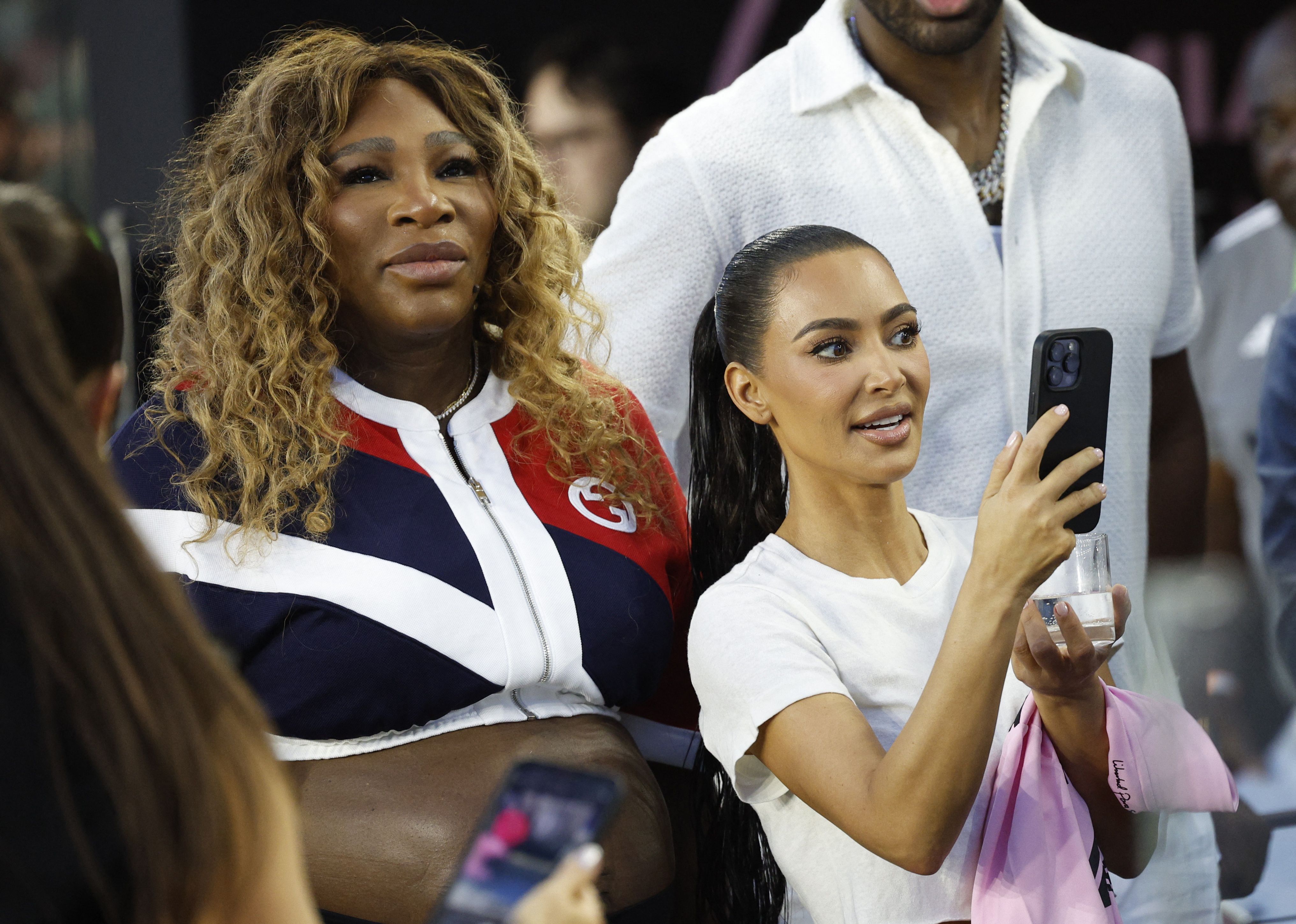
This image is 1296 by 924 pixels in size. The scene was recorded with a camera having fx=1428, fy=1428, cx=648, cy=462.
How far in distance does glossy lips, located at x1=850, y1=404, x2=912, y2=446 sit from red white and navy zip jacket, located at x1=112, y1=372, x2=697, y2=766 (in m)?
0.38

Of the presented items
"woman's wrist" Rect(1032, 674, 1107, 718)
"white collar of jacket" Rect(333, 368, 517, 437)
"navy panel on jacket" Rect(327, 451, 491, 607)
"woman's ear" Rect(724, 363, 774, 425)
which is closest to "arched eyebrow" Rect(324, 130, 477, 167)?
"white collar of jacket" Rect(333, 368, 517, 437)

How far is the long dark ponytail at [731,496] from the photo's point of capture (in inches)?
A: 66.6

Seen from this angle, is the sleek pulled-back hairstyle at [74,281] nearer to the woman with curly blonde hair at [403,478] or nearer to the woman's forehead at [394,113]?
the woman with curly blonde hair at [403,478]

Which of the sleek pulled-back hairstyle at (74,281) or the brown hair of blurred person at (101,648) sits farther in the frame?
the sleek pulled-back hairstyle at (74,281)

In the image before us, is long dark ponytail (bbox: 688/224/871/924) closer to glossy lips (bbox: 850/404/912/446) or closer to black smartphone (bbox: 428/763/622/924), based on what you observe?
glossy lips (bbox: 850/404/912/446)

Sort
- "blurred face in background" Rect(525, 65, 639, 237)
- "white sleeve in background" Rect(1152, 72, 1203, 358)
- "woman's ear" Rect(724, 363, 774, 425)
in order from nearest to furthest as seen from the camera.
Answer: "woman's ear" Rect(724, 363, 774, 425) → "white sleeve in background" Rect(1152, 72, 1203, 358) → "blurred face in background" Rect(525, 65, 639, 237)

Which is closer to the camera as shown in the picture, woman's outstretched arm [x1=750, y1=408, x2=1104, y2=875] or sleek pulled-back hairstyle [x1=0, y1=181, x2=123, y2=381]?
woman's outstretched arm [x1=750, y1=408, x2=1104, y2=875]

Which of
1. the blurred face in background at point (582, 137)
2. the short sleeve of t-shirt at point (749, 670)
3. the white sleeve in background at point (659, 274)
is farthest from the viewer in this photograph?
the blurred face in background at point (582, 137)

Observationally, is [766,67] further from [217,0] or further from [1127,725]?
[217,0]

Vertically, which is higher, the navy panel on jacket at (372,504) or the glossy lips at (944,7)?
the glossy lips at (944,7)

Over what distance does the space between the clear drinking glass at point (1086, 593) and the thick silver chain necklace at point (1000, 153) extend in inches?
31.4

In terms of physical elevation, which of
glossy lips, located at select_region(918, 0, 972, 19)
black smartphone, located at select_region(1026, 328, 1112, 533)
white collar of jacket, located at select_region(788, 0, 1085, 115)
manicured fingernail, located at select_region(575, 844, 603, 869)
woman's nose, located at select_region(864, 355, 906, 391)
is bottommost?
manicured fingernail, located at select_region(575, 844, 603, 869)

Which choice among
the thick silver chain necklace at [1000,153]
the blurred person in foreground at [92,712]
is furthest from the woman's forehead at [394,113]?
the blurred person in foreground at [92,712]

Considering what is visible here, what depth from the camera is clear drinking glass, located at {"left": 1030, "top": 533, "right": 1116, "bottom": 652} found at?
1449mm
